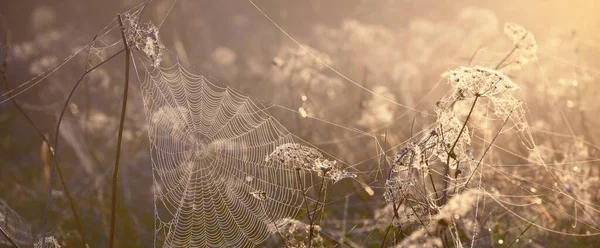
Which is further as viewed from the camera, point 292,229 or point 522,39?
point 522,39

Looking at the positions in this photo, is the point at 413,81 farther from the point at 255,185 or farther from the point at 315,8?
the point at 315,8

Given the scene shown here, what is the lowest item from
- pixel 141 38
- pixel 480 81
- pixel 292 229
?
pixel 292 229

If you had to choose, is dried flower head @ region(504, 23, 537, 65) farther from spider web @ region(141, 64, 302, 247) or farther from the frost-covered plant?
spider web @ region(141, 64, 302, 247)

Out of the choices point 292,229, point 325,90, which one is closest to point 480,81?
point 292,229

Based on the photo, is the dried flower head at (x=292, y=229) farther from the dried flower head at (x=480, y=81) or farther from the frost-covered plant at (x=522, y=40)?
the frost-covered plant at (x=522, y=40)

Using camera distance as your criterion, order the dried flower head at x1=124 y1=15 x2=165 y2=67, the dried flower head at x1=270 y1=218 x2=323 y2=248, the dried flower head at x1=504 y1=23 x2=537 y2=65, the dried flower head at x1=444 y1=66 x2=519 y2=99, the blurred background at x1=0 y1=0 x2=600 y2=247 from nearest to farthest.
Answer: the dried flower head at x1=124 y1=15 x2=165 y2=67
the dried flower head at x1=444 y1=66 x2=519 y2=99
the dried flower head at x1=270 y1=218 x2=323 y2=248
the dried flower head at x1=504 y1=23 x2=537 y2=65
the blurred background at x1=0 y1=0 x2=600 y2=247

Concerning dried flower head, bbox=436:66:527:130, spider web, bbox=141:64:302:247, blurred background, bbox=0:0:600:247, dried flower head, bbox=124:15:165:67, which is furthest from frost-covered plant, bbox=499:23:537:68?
dried flower head, bbox=124:15:165:67

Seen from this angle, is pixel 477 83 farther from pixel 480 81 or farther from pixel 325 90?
pixel 325 90

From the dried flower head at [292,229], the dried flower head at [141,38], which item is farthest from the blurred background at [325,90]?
the dried flower head at [141,38]
